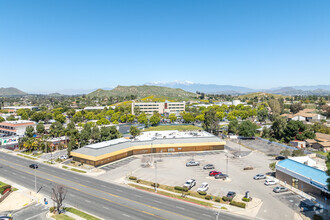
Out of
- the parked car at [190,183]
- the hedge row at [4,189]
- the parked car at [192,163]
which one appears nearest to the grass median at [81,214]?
the hedge row at [4,189]

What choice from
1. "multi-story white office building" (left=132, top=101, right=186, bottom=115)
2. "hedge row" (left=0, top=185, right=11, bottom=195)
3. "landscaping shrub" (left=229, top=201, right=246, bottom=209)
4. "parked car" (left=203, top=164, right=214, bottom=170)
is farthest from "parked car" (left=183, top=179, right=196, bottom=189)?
"multi-story white office building" (left=132, top=101, right=186, bottom=115)

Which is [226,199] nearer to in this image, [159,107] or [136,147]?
[136,147]

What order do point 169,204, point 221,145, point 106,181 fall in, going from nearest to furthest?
1. point 169,204
2. point 106,181
3. point 221,145

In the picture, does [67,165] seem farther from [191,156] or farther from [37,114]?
[37,114]

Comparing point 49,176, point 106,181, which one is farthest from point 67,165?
point 106,181

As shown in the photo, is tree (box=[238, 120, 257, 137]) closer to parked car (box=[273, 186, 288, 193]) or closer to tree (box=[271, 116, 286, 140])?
tree (box=[271, 116, 286, 140])

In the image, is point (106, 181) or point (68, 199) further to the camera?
point (106, 181)

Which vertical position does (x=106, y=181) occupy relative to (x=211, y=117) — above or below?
below

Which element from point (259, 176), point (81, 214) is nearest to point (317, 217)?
point (259, 176)
